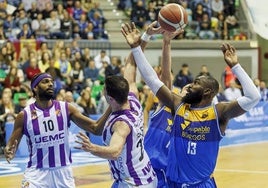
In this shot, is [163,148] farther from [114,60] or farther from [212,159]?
[114,60]

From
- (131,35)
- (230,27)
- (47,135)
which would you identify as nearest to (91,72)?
(230,27)

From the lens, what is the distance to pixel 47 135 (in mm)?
7594

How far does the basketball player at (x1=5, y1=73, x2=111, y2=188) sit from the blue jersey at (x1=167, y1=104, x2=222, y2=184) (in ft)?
3.64

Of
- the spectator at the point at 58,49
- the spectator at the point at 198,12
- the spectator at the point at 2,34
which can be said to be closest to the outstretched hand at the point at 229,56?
the spectator at the point at 58,49

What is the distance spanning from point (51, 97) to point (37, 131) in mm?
397

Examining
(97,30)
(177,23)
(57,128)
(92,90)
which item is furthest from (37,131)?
(97,30)

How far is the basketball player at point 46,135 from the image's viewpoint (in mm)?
7477

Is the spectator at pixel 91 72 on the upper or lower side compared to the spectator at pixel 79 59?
lower

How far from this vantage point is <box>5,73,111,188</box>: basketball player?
7.48 metres

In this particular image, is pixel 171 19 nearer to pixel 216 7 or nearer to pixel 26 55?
pixel 26 55

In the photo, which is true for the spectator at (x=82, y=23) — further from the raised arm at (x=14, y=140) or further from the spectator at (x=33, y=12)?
the raised arm at (x=14, y=140)

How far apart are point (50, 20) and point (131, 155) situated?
54.4 feet

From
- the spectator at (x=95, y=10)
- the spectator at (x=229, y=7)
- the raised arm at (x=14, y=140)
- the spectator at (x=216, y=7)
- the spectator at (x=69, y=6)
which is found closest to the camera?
the raised arm at (x=14, y=140)

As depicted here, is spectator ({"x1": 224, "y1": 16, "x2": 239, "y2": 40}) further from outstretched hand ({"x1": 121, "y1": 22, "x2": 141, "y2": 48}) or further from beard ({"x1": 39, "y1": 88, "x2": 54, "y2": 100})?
outstretched hand ({"x1": 121, "y1": 22, "x2": 141, "y2": 48})
